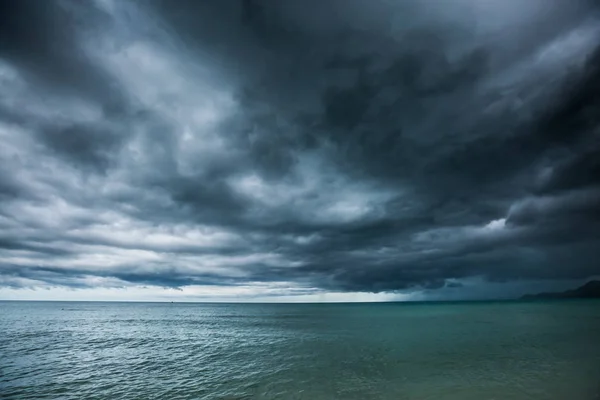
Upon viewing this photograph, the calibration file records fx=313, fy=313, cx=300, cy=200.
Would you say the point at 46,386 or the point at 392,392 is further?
the point at 46,386

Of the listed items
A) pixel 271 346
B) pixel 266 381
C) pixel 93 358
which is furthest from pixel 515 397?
pixel 93 358

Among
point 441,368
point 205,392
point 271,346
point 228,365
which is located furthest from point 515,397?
point 271,346

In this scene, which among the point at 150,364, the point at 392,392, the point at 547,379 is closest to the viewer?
the point at 392,392

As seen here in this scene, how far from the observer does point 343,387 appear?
2980 centimetres

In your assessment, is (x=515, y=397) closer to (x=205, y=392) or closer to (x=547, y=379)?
(x=547, y=379)

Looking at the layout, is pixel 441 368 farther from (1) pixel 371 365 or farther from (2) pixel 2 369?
(2) pixel 2 369

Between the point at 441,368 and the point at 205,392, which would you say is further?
the point at 441,368

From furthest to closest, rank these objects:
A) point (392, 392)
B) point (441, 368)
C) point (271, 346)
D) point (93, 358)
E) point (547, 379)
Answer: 1. point (271, 346)
2. point (93, 358)
3. point (441, 368)
4. point (547, 379)
5. point (392, 392)

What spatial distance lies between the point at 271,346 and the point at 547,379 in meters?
42.9

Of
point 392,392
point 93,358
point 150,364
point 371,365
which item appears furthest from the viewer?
point 93,358

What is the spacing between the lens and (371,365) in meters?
39.6

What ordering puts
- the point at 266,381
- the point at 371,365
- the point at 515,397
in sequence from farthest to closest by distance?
the point at 371,365, the point at 266,381, the point at 515,397

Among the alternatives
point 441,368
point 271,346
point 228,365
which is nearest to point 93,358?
point 228,365

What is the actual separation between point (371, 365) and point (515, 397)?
56.1ft
